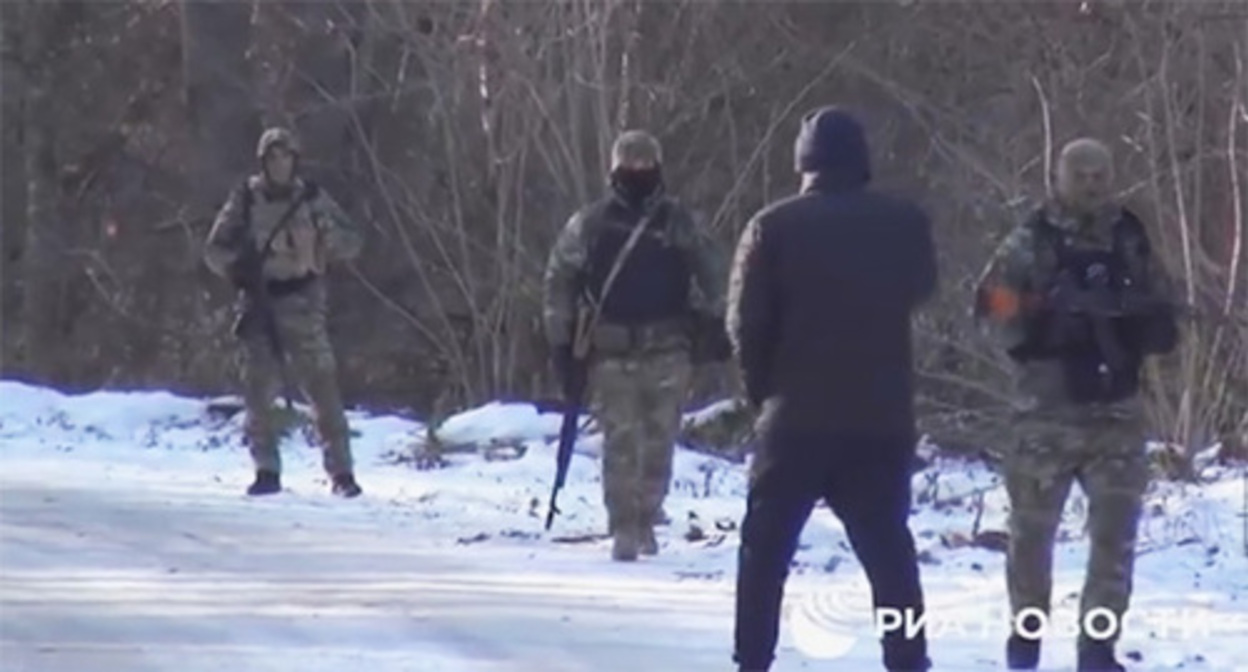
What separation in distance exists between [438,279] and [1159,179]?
36.0 ft

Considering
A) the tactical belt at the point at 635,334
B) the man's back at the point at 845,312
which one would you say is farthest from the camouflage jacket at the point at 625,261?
the man's back at the point at 845,312

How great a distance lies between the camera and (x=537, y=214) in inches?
1026

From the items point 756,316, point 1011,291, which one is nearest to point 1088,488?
point 1011,291

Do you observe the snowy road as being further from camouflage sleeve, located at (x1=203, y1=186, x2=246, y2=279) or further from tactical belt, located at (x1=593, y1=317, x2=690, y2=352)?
camouflage sleeve, located at (x1=203, y1=186, x2=246, y2=279)

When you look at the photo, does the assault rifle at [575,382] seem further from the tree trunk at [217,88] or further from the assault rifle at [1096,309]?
the tree trunk at [217,88]

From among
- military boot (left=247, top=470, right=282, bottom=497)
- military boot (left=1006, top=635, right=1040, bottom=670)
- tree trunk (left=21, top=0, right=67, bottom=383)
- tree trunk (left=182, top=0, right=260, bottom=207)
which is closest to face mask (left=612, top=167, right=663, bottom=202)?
military boot (left=1006, top=635, right=1040, bottom=670)

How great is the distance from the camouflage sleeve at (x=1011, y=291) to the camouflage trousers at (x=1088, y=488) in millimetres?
311

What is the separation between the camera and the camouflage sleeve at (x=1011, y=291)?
10.7 metres

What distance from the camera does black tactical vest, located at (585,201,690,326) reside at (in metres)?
13.6

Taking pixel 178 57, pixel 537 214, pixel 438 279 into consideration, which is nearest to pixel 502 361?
pixel 537 214

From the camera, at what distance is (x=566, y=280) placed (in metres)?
13.7

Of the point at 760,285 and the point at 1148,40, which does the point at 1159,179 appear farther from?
the point at 760,285

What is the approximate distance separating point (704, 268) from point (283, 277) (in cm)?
341

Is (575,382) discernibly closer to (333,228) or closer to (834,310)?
(333,228)
